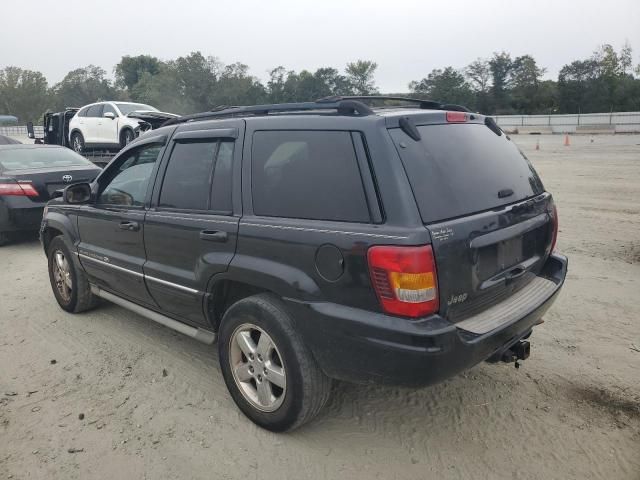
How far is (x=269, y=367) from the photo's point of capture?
2.85 m

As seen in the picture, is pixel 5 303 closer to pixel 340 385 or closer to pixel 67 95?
pixel 340 385

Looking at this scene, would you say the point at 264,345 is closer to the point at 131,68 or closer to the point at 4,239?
the point at 4,239

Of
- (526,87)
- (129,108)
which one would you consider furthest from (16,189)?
(526,87)

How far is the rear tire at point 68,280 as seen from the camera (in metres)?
4.63

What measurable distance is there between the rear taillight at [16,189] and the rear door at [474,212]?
666 cm

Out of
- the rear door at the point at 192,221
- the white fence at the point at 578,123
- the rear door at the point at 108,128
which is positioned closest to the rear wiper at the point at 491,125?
the rear door at the point at 192,221

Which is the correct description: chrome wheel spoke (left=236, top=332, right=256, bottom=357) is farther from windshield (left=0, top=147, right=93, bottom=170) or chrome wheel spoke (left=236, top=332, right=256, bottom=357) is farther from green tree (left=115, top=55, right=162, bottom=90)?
green tree (left=115, top=55, right=162, bottom=90)

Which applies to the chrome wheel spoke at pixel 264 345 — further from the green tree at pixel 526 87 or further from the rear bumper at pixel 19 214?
the green tree at pixel 526 87

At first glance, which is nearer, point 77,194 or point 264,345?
point 264,345

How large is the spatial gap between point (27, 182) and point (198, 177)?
5.31m

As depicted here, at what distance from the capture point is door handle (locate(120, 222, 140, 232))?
3.68 m

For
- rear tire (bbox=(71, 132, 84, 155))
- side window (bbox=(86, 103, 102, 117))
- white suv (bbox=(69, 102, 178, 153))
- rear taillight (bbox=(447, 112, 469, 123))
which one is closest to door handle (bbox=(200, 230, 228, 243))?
rear taillight (bbox=(447, 112, 469, 123))

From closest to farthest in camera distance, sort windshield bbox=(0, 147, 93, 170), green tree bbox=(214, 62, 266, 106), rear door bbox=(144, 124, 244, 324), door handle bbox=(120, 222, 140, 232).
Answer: rear door bbox=(144, 124, 244, 324) → door handle bbox=(120, 222, 140, 232) → windshield bbox=(0, 147, 93, 170) → green tree bbox=(214, 62, 266, 106)

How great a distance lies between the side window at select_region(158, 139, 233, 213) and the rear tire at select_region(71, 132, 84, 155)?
12698 mm
